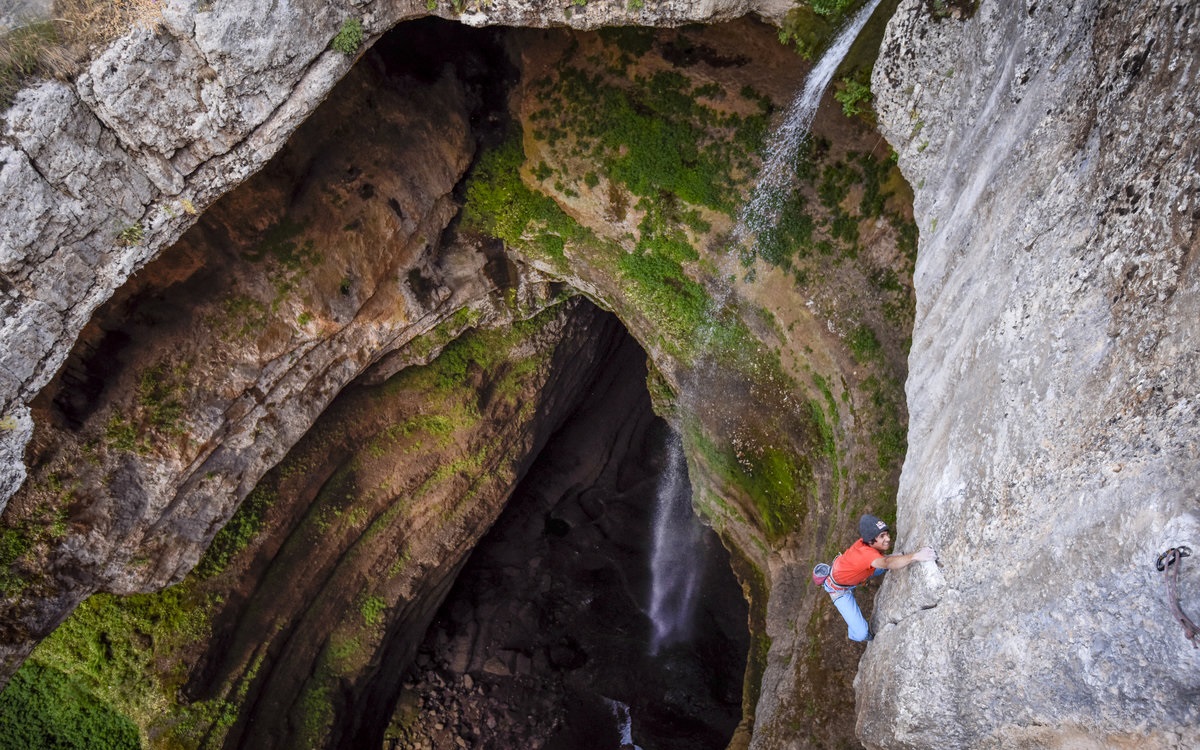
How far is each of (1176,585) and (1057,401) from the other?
1.12 metres

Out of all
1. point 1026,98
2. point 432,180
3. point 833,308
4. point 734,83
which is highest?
point 734,83

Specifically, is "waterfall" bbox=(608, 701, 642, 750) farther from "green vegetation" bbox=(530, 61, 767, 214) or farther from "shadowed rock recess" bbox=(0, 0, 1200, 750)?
"green vegetation" bbox=(530, 61, 767, 214)

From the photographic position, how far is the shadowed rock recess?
138 inches

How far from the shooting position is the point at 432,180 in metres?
10.2

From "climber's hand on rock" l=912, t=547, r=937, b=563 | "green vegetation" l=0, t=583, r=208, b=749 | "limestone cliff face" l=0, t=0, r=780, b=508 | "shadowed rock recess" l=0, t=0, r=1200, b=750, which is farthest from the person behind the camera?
"green vegetation" l=0, t=583, r=208, b=749

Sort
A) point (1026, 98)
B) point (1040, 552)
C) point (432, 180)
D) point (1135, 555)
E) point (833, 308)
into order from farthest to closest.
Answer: point (432, 180) < point (833, 308) < point (1026, 98) < point (1040, 552) < point (1135, 555)

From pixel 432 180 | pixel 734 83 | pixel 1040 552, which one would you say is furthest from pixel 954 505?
pixel 432 180

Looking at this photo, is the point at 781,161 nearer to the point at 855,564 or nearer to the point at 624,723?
the point at 855,564

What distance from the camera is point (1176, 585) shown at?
280 centimetres

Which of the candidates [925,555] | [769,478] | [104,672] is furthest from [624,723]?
[925,555]

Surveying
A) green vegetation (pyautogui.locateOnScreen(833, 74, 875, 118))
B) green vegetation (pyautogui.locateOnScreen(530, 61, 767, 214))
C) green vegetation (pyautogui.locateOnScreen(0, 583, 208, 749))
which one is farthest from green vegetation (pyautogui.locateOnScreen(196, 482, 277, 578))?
green vegetation (pyautogui.locateOnScreen(833, 74, 875, 118))

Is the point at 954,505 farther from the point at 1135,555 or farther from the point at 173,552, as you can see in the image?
the point at 173,552

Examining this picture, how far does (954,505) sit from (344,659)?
470 inches

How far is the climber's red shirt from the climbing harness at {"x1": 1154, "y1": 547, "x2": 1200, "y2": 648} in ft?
8.38
